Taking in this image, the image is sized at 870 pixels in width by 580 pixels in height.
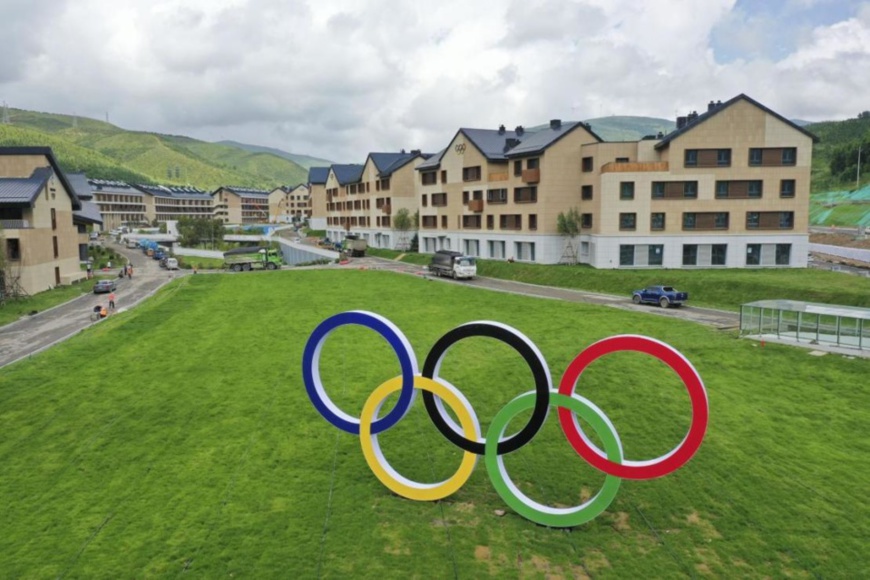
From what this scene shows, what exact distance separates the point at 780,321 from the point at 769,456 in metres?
16.3

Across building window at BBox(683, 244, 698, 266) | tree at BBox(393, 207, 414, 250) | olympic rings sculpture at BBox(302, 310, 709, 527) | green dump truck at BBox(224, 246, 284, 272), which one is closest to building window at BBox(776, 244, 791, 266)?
building window at BBox(683, 244, 698, 266)

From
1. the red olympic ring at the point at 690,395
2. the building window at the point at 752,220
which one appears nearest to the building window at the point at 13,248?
the red olympic ring at the point at 690,395

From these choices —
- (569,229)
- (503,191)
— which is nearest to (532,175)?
(503,191)

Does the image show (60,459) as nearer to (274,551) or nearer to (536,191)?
(274,551)

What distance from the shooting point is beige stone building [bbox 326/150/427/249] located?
330ft

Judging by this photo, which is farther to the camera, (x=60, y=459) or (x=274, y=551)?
(x=60, y=459)

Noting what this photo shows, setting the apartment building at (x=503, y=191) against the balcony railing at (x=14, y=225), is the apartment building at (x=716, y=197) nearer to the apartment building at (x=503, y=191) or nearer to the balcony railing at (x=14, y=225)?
the apartment building at (x=503, y=191)

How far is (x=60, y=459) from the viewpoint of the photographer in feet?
66.9

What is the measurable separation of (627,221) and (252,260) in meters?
48.4

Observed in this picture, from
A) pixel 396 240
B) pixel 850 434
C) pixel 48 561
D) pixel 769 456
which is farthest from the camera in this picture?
pixel 396 240

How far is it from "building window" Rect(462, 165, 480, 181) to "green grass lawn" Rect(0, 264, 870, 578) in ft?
159

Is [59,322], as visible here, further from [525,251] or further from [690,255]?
[690,255]

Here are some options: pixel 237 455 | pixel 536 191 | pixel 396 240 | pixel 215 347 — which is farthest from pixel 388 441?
pixel 396 240

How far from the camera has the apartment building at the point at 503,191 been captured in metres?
68.1
